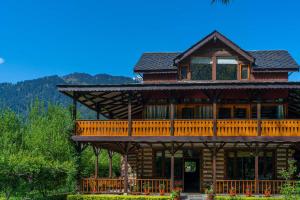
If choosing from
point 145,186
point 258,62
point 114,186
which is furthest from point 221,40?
point 114,186

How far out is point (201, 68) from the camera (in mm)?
33000

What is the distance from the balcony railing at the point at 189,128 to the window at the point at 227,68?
5.22m

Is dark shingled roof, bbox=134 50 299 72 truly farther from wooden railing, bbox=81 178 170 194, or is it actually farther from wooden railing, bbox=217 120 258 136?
wooden railing, bbox=81 178 170 194

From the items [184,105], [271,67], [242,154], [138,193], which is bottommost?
[138,193]

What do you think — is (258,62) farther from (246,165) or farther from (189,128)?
(189,128)

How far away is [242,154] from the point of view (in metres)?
32.5

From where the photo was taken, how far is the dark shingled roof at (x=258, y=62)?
33375mm

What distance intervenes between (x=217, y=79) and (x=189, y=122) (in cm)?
533

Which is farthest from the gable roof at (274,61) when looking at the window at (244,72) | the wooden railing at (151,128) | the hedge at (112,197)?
the hedge at (112,197)

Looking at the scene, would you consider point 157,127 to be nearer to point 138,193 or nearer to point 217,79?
point 138,193

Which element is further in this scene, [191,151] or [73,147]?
[191,151]

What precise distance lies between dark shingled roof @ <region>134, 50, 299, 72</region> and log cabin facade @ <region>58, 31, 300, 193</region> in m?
0.07

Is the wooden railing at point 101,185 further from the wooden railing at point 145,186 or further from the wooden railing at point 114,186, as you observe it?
the wooden railing at point 145,186

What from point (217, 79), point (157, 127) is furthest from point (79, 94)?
point (217, 79)
